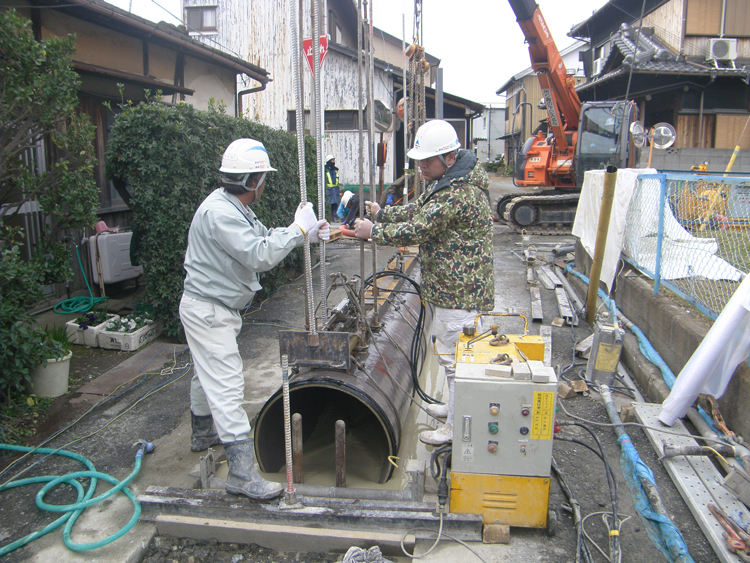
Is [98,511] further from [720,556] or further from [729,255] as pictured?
[729,255]

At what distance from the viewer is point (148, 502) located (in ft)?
9.80

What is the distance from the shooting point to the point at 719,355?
325 centimetres

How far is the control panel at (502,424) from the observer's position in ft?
8.91

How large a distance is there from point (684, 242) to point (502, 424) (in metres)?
3.54

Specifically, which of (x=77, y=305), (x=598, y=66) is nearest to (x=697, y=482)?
(x=77, y=305)

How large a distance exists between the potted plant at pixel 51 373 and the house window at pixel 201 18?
15.1m

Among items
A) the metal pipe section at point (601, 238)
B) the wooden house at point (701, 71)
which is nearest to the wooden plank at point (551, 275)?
the metal pipe section at point (601, 238)

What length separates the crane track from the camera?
1348 cm

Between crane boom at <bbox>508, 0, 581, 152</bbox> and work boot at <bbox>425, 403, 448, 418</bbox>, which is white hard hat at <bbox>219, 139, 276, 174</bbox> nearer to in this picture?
work boot at <bbox>425, 403, 448, 418</bbox>

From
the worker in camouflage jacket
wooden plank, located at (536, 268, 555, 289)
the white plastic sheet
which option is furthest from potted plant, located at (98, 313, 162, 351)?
wooden plank, located at (536, 268, 555, 289)

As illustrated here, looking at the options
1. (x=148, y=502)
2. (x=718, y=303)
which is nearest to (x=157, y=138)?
(x=148, y=502)

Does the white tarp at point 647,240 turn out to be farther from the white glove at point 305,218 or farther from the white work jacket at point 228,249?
the white work jacket at point 228,249

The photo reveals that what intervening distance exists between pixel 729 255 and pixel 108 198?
8058 millimetres

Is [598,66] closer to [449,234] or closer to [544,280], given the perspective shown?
[544,280]
